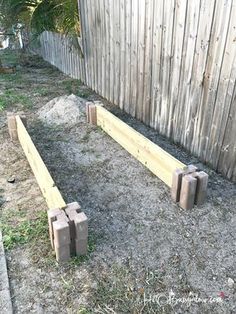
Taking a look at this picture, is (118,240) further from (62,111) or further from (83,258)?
(62,111)

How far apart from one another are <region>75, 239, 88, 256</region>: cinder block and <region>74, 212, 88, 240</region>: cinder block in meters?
0.05

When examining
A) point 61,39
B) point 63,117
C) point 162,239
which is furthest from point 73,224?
point 61,39

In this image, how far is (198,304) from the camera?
2.12 metres

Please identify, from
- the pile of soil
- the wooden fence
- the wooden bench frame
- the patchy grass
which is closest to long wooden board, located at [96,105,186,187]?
the wooden bench frame

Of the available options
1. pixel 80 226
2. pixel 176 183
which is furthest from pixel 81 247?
pixel 176 183

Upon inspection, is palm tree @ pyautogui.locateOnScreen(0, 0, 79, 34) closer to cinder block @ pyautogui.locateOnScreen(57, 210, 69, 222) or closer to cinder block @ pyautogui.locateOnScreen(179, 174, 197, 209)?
cinder block @ pyautogui.locateOnScreen(179, 174, 197, 209)

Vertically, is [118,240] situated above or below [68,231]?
below

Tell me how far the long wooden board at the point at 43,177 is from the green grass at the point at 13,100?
1.58 metres

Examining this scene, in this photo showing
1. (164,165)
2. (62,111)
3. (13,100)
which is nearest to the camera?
(164,165)

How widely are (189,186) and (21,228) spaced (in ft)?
5.06

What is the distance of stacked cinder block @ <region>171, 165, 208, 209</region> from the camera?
283cm

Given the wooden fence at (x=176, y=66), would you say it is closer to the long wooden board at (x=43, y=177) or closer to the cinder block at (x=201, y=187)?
the cinder block at (x=201, y=187)

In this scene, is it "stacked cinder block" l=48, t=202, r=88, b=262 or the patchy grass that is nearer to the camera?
"stacked cinder block" l=48, t=202, r=88, b=262

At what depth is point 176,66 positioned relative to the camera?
3.78 meters
